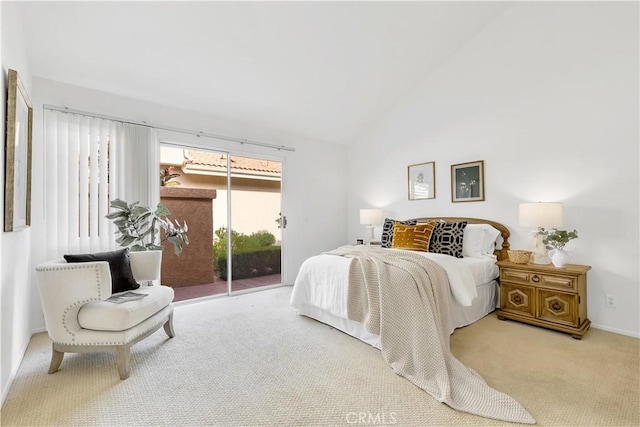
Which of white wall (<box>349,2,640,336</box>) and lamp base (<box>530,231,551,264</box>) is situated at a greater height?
white wall (<box>349,2,640,336</box>)

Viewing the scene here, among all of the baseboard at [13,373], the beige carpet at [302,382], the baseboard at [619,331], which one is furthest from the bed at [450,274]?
A: the baseboard at [13,373]

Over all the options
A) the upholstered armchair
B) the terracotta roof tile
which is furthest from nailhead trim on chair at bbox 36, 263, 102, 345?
the terracotta roof tile

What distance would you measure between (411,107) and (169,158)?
3.63 meters

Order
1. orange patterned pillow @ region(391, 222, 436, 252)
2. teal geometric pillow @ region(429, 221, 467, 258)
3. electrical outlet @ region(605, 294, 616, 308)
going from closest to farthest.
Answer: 1. electrical outlet @ region(605, 294, 616, 308)
2. teal geometric pillow @ region(429, 221, 467, 258)
3. orange patterned pillow @ region(391, 222, 436, 252)

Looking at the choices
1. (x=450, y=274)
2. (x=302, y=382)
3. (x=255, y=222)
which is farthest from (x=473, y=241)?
(x=255, y=222)

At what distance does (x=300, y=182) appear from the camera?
5012 mm

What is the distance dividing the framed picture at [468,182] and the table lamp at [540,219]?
0.81m

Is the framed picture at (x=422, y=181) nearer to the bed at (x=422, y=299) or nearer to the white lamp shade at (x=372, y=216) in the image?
the white lamp shade at (x=372, y=216)

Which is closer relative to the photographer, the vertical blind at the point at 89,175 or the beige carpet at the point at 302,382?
the beige carpet at the point at 302,382

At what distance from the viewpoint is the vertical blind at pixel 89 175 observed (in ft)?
9.68

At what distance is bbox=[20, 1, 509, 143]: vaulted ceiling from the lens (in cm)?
267

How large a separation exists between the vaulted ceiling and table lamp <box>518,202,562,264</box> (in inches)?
91.8

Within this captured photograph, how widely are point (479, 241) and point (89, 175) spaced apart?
4331 millimetres

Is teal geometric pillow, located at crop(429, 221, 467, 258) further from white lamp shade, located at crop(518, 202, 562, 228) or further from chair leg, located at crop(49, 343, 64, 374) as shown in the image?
chair leg, located at crop(49, 343, 64, 374)
